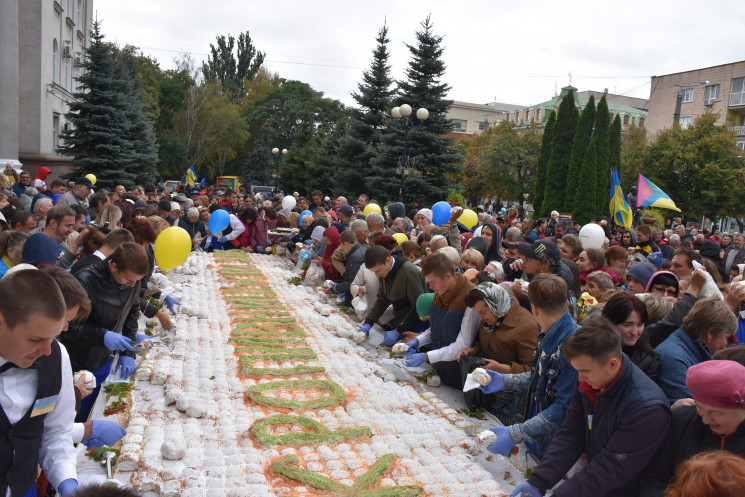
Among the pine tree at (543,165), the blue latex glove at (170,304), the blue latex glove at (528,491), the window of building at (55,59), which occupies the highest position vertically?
the window of building at (55,59)

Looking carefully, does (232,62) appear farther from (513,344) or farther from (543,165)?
(513,344)

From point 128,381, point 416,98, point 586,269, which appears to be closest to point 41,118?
point 416,98

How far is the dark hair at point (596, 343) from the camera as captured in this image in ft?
10.7

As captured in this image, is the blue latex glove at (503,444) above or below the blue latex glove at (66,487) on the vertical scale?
below

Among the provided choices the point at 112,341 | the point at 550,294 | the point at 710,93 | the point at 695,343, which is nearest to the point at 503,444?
the point at 550,294

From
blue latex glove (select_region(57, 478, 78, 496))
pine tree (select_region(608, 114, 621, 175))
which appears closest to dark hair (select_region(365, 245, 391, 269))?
blue latex glove (select_region(57, 478, 78, 496))

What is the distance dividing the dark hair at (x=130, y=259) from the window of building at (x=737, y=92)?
53.3 metres

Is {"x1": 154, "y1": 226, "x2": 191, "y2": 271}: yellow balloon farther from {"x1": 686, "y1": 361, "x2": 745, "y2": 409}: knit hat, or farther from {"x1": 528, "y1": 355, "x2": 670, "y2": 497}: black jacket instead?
{"x1": 686, "y1": 361, "x2": 745, "y2": 409}: knit hat

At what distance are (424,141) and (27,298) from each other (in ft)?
77.9

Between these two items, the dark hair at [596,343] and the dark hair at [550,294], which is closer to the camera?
the dark hair at [596,343]

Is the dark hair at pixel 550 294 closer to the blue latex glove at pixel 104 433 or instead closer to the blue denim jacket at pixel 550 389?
the blue denim jacket at pixel 550 389

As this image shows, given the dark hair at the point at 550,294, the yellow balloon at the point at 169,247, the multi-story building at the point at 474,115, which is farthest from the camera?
the multi-story building at the point at 474,115

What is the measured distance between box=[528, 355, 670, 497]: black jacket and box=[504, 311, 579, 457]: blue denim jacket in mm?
633

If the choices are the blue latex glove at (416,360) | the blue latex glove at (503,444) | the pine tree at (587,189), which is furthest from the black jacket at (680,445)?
the pine tree at (587,189)
